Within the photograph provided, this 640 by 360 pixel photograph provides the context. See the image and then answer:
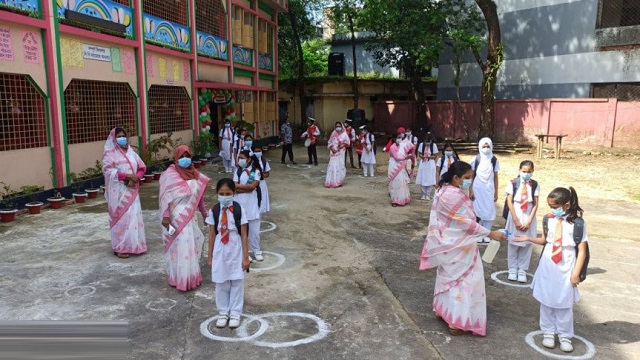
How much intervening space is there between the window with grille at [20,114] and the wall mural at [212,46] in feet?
23.9

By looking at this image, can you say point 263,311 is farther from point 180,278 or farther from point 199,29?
point 199,29

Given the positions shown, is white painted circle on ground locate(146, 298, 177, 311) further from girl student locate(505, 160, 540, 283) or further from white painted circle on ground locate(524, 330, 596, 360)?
girl student locate(505, 160, 540, 283)

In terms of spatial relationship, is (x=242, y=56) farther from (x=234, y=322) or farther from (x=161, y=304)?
(x=234, y=322)

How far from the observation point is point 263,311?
5137mm

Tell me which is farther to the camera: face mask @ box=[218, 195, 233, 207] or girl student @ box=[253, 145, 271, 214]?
girl student @ box=[253, 145, 271, 214]

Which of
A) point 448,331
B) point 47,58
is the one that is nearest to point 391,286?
point 448,331

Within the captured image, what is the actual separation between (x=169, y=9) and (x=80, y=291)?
11643 mm

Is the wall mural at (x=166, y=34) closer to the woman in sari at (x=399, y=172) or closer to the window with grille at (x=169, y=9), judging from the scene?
the window with grille at (x=169, y=9)

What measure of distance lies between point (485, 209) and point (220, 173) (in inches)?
377

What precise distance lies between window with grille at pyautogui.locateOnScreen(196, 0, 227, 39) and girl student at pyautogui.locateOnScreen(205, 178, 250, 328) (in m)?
13.4

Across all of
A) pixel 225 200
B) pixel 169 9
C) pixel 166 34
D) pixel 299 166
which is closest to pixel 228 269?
pixel 225 200

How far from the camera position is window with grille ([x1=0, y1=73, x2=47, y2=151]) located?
9391 mm

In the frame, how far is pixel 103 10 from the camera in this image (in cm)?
1167

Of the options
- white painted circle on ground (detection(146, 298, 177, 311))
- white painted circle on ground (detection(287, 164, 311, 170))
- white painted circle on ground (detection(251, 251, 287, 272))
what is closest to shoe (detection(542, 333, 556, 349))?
white painted circle on ground (detection(251, 251, 287, 272))
